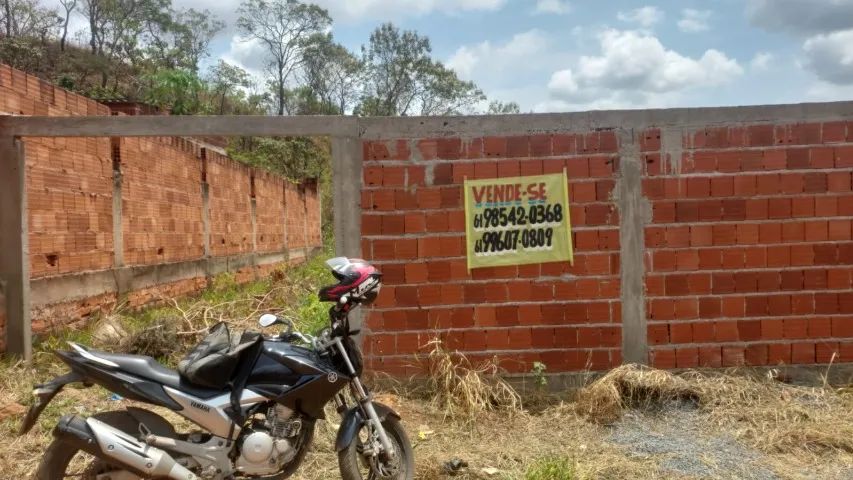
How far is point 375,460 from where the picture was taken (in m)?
3.17

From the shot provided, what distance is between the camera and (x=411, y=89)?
3600 cm

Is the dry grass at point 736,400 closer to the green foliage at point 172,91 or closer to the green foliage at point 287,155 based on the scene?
the green foliage at point 172,91

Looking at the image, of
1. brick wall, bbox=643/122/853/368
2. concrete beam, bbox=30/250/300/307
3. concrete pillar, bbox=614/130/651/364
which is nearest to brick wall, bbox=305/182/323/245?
concrete beam, bbox=30/250/300/307

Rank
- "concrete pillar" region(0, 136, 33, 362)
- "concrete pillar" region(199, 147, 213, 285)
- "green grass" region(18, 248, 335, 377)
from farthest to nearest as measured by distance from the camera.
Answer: "concrete pillar" region(199, 147, 213, 285), "green grass" region(18, 248, 335, 377), "concrete pillar" region(0, 136, 33, 362)

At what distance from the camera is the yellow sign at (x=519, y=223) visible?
4691 mm

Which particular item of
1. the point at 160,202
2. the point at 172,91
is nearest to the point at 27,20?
the point at 172,91

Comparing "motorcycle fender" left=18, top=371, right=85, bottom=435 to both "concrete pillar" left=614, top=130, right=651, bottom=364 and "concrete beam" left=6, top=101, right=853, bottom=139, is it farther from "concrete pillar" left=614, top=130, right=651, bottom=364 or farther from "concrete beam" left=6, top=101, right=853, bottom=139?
"concrete pillar" left=614, top=130, right=651, bottom=364

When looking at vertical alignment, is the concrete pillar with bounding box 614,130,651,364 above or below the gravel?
above

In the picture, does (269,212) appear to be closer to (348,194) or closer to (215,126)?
(215,126)

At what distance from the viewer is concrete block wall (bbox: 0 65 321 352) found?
5762 millimetres

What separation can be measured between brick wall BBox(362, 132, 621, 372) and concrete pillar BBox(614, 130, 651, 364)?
0.07 metres

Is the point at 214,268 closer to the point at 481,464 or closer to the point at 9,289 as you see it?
the point at 9,289

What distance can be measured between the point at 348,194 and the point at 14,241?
104 inches

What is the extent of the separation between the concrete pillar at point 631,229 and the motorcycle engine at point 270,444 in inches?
106
